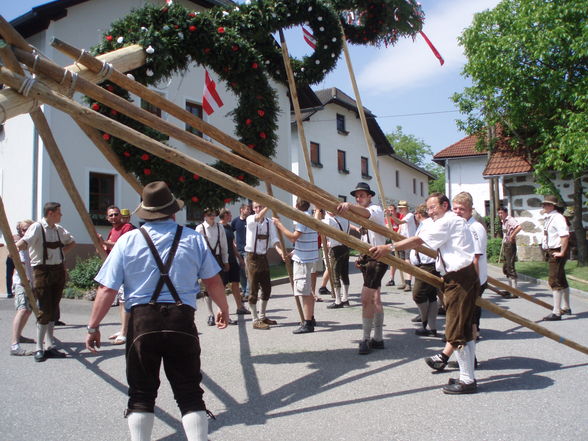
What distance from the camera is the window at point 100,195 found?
13750mm

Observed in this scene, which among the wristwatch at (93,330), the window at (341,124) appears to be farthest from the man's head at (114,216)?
the window at (341,124)

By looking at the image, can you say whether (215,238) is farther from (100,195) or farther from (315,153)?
(315,153)

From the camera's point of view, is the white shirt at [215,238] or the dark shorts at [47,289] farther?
the white shirt at [215,238]

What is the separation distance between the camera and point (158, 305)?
314 centimetres

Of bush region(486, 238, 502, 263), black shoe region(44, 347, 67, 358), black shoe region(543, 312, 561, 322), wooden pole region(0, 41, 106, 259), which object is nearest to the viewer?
wooden pole region(0, 41, 106, 259)

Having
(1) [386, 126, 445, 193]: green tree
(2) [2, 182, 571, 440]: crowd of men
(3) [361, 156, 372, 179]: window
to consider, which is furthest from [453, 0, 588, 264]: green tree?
(1) [386, 126, 445, 193]: green tree

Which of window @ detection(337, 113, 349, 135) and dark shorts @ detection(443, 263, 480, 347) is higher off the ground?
window @ detection(337, 113, 349, 135)

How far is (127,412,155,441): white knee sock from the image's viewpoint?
2964mm

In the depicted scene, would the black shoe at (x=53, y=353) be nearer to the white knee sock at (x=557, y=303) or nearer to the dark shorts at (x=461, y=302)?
the dark shorts at (x=461, y=302)

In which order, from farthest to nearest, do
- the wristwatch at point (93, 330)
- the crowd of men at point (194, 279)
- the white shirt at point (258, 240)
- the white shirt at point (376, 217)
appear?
1. the white shirt at point (258, 240)
2. the white shirt at point (376, 217)
3. the wristwatch at point (93, 330)
4. the crowd of men at point (194, 279)

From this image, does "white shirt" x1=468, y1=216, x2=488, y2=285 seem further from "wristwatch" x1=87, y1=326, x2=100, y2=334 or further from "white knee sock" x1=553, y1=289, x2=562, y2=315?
"wristwatch" x1=87, y1=326, x2=100, y2=334

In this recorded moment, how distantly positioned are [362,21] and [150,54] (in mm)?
3417

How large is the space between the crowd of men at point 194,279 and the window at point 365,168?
2215 cm

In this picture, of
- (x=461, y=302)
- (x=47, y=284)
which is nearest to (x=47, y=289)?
(x=47, y=284)
